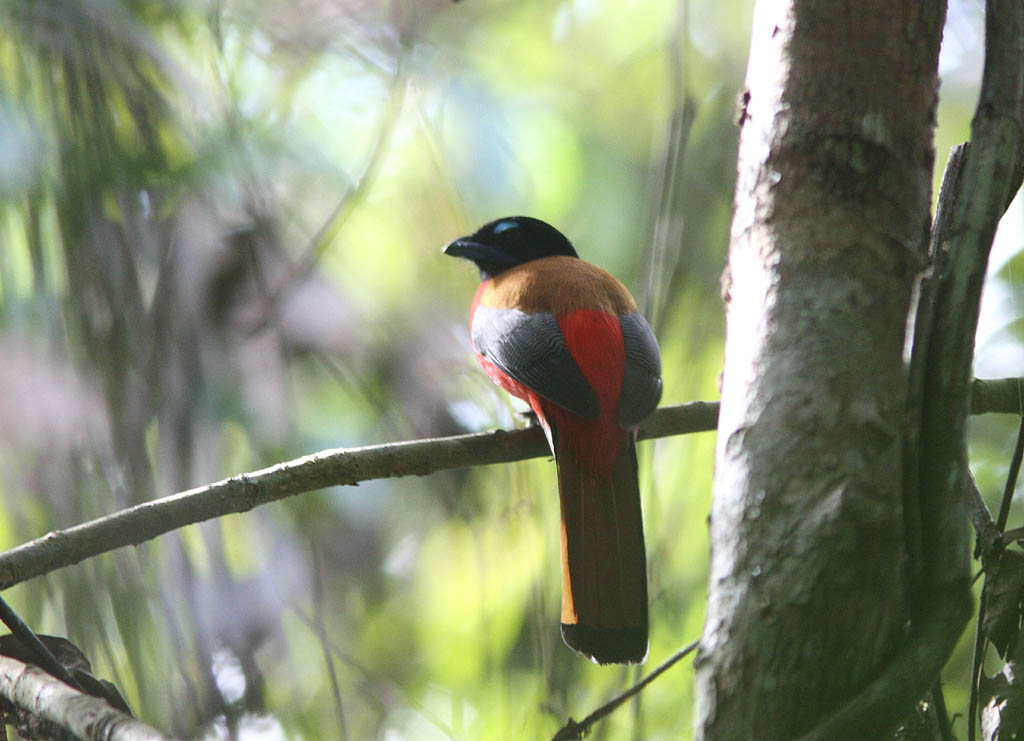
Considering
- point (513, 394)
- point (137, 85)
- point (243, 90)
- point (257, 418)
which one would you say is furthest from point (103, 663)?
point (243, 90)

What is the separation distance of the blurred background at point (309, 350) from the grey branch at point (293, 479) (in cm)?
18

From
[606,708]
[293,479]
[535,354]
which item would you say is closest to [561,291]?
[535,354]

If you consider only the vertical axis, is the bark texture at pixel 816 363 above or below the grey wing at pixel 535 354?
above

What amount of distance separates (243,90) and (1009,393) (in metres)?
1.81

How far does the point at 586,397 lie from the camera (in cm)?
193

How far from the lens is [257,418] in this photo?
204 cm

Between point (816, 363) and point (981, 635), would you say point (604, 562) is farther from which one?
point (816, 363)

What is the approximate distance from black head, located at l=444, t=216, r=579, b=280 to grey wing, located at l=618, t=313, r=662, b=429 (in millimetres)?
710

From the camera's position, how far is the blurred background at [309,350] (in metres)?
1.80

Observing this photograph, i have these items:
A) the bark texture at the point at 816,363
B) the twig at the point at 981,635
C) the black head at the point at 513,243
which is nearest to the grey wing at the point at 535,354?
the black head at the point at 513,243

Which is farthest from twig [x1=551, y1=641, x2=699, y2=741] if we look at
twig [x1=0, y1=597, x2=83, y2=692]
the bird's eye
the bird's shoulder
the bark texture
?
the bird's eye

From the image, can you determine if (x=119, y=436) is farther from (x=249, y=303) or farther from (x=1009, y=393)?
(x=1009, y=393)

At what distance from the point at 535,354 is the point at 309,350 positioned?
20.5 inches

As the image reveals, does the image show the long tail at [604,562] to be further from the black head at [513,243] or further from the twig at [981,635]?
the black head at [513,243]
